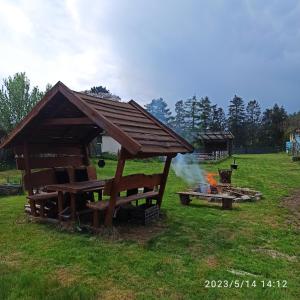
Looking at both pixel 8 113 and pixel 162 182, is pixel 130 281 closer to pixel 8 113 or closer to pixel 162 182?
pixel 162 182

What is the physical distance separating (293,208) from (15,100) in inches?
1041

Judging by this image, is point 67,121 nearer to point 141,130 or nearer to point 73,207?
point 141,130

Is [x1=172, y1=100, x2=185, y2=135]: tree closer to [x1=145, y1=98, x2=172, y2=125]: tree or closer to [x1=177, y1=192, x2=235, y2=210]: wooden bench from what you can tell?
[x1=145, y1=98, x2=172, y2=125]: tree

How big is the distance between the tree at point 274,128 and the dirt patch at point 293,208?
216 ft

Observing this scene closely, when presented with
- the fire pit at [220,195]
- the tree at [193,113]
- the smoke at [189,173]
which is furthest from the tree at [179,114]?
the fire pit at [220,195]

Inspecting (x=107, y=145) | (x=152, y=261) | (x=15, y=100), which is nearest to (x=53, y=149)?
(x=152, y=261)

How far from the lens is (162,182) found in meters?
9.56

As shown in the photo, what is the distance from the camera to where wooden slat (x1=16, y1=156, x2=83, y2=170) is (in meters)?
9.12

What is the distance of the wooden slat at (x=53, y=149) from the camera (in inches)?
366

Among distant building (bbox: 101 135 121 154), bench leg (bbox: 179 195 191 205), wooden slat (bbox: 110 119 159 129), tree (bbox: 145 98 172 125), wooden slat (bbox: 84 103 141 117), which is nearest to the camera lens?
wooden slat (bbox: 110 119 159 129)

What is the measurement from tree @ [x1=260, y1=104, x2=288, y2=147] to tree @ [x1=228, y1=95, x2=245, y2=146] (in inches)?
191

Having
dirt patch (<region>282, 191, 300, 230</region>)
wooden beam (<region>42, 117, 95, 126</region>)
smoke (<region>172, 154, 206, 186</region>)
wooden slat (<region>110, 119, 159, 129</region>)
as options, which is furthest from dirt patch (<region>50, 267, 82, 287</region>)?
smoke (<region>172, 154, 206, 186</region>)

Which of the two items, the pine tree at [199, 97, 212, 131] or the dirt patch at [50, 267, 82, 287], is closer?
the dirt patch at [50, 267, 82, 287]

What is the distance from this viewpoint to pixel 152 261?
588cm
